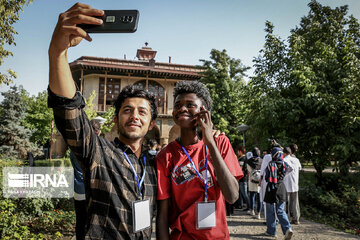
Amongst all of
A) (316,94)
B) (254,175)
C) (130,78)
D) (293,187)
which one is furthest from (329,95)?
(130,78)

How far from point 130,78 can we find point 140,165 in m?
22.4

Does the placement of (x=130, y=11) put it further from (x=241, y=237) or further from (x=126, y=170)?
(x=241, y=237)

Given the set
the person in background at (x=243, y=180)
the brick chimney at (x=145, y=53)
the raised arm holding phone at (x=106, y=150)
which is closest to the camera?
the raised arm holding phone at (x=106, y=150)

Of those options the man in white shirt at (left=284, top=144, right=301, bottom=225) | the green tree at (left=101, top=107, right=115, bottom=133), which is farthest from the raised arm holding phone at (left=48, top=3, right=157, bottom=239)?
the green tree at (left=101, top=107, right=115, bottom=133)

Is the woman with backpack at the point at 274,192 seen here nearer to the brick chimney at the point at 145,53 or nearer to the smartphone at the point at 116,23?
the smartphone at the point at 116,23

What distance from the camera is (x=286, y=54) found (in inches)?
403

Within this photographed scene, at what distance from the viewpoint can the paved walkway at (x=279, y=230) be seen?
18.3ft

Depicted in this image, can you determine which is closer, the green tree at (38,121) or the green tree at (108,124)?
the green tree at (108,124)

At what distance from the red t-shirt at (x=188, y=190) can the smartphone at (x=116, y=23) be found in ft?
3.41

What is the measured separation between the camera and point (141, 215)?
1471 mm

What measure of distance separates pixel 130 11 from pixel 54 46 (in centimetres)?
42

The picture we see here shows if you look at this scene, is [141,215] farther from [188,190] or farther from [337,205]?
[337,205]

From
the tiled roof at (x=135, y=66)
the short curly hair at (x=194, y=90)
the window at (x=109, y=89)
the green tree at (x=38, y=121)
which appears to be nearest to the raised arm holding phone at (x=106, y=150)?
the short curly hair at (x=194, y=90)

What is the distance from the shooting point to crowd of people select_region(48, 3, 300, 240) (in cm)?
112
